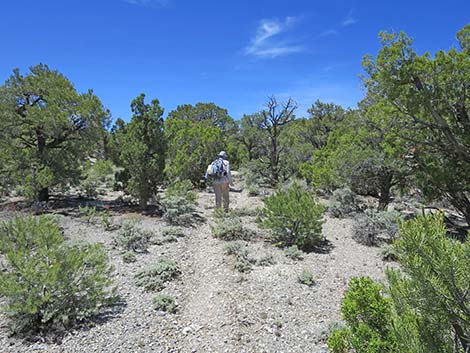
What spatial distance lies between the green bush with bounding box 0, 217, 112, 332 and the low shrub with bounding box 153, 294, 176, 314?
80 centimetres

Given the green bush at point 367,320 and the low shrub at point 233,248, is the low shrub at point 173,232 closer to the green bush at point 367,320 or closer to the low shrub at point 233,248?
the low shrub at point 233,248

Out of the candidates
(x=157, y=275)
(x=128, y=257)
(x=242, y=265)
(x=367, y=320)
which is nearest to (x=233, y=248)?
(x=242, y=265)

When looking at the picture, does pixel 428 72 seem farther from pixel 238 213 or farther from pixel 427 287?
pixel 427 287

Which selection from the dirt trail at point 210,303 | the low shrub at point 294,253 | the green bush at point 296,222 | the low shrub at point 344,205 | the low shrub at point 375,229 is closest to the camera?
the dirt trail at point 210,303

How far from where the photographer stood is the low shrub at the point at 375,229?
344 inches

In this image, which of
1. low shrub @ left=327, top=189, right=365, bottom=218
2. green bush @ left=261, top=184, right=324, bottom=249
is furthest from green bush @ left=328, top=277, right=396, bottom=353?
low shrub @ left=327, top=189, right=365, bottom=218

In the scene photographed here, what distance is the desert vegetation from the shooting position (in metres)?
2.59

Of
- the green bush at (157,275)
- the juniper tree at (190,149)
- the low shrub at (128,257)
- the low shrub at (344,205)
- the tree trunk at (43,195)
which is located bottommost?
the green bush at (157,275)

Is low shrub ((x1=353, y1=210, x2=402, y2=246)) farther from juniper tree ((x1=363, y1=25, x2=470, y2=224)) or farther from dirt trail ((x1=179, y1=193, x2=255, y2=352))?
dirt trail ((x1=179, y1=193, x2=255, y2=352))

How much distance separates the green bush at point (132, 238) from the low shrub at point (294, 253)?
137 inches

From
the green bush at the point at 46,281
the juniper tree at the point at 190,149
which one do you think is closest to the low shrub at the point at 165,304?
the green bush at the point at 46,281

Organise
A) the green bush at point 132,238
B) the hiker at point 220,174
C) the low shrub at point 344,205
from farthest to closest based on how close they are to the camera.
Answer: the low shrub at point 344,205 → the hiker at point 220,174 → the green bush at point 132,238

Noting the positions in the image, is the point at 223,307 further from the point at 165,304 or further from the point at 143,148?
the point at 143,148

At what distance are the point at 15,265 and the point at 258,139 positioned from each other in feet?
78.5
